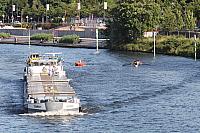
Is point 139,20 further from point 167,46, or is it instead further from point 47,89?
point 47,89

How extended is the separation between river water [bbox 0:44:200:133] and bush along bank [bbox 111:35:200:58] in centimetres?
700

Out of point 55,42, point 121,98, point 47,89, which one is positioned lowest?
point 121,98

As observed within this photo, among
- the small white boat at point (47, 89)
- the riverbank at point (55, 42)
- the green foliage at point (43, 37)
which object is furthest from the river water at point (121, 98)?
the green foliage at point (43, 37)

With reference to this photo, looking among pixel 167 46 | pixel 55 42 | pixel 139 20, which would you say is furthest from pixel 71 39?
pixel 167 46

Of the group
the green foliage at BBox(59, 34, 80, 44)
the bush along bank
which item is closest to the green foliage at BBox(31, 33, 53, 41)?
the green foliage at BBox(59, 34, 80, 44)

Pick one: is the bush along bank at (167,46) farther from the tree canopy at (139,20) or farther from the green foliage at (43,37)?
the green foliage at (43,37)

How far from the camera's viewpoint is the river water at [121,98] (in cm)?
5772

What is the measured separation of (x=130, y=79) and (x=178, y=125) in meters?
29.9

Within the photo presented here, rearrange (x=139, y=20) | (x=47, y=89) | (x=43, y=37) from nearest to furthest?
(x=47, y=89), (x=139, y=20), (x=43, y=37)

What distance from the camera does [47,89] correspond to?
68.8 metres

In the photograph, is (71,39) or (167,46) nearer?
(167,46)

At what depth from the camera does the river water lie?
5772 cm

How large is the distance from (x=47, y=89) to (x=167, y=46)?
60.4 metres

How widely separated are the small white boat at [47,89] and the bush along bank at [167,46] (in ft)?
120
